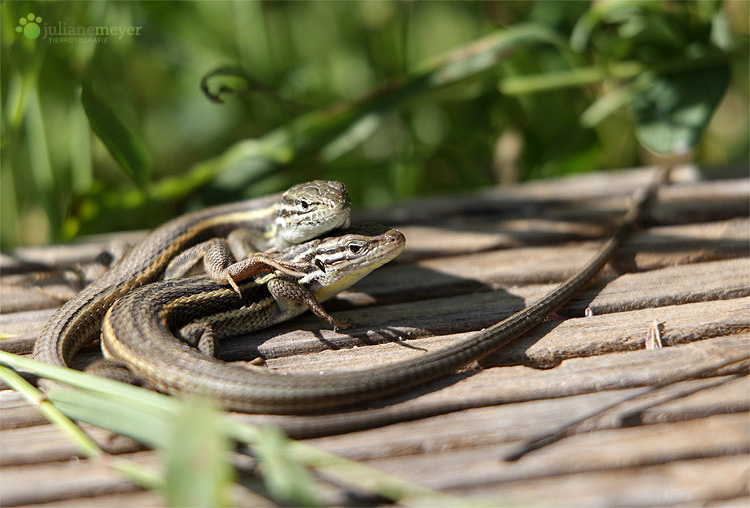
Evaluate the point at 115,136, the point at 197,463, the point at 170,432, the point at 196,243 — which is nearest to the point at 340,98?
the point at 115,136

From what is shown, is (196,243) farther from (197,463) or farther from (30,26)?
(197,463)

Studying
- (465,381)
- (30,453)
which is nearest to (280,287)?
(465,381)

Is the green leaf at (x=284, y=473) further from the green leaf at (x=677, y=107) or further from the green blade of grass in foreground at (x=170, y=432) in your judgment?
the green leaf at (x=677, y=107)

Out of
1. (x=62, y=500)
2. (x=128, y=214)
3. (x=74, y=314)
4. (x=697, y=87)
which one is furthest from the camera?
(x=128, y=214)

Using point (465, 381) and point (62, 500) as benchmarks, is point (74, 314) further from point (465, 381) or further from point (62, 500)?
point (465, 381)

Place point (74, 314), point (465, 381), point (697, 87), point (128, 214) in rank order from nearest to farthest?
point (465, 381) < point (74, 314) < point (697, 87) < point (128, 214)

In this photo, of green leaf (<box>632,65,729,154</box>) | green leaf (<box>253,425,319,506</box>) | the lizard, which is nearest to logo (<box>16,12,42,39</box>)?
the lizard

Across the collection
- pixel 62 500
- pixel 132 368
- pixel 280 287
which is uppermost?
pixel 280 287
